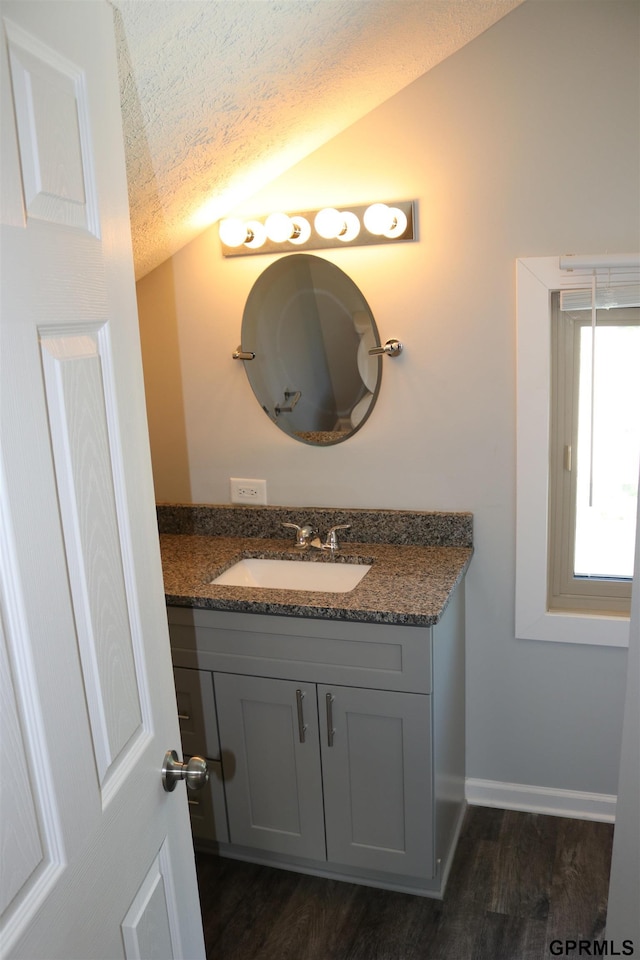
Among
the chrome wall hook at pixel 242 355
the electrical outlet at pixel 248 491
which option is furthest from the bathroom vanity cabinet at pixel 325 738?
the chrome wall hook at pixel 242 355

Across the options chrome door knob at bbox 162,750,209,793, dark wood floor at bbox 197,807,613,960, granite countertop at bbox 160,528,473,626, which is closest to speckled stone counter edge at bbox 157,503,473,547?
granite countertop at bbox 160,528,473,626

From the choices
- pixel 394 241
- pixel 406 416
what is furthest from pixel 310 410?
pixel 394 241

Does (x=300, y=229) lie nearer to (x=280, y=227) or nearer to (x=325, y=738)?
(x=280, y=227)

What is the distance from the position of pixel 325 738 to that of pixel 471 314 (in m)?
1.28

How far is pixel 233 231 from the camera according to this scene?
2.31 metres

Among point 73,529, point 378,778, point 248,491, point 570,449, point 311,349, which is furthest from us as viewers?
point 248,491

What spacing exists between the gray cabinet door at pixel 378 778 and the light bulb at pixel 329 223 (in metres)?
1.31

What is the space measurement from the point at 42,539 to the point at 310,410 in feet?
5.47

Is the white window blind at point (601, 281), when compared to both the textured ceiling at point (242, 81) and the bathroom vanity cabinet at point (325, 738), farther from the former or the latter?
the bathroom vanity cabinet at point (325, 738)

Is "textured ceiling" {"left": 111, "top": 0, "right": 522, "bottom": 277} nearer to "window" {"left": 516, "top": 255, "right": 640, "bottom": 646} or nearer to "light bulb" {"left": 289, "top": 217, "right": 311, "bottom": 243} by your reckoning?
"light bulb" {"left": 289, "top": 217, "right": 311, "bottom": 243}

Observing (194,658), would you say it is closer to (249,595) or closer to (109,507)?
(249,595)

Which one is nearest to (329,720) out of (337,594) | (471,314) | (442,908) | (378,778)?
(378,778)

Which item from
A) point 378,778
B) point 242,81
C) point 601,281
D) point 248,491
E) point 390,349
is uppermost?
point 242,81

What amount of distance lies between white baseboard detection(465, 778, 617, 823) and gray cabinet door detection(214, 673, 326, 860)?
63 cm
